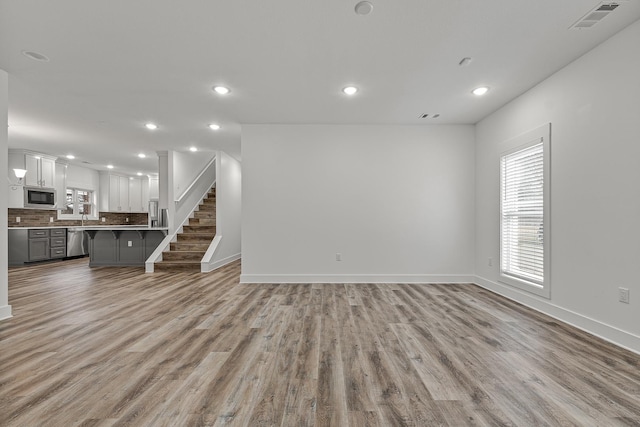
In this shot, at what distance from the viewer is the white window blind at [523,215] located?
3244 millimetres

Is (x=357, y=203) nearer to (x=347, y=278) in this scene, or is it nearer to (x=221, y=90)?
(x=347, y=278)

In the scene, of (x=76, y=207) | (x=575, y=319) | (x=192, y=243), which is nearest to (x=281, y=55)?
(x=575, y=319)

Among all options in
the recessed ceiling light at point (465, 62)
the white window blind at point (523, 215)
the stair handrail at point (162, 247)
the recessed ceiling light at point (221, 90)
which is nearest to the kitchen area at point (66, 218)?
the stair handrail at point (162, 247)

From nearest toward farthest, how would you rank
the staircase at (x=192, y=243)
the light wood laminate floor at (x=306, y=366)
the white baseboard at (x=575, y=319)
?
the light wood laminate floor at (x=306, y=366) < the white baseboard at (x=575, y=319) < the staircase at (x=192, y=243)

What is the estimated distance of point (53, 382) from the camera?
1.78 meters

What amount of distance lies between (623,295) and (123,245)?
808 centimetres

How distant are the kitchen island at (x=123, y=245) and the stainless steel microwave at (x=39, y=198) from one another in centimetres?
172

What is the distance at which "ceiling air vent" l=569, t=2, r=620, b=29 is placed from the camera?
203 cm

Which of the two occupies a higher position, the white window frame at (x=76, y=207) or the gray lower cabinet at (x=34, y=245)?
the white window frame at (x=76, y=207)

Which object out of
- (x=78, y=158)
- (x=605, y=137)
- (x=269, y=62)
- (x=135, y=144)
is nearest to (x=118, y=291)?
(x=135, y=144)

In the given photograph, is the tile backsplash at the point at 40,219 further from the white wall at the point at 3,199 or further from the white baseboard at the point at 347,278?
the white baseboard at the point at 347,278

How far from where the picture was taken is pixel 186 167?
6.93 metres

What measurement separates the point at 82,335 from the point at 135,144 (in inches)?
179

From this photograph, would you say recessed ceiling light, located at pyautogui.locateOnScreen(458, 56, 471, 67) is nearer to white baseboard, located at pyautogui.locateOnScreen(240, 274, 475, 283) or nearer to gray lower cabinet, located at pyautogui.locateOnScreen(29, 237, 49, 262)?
white baseboard, located at pyautogui.locateOnScreen(240, 274, 475, 283)
